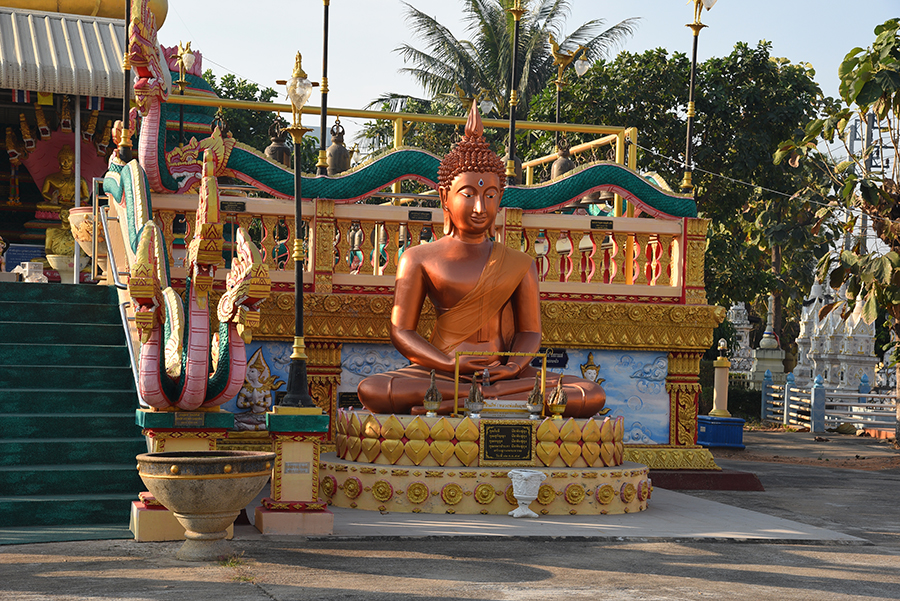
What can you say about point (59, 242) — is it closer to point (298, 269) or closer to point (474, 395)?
point (298, 269)

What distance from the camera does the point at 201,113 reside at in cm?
2245

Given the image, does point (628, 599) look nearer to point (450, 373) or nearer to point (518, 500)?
point (518, 500)

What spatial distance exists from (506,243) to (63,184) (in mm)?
7761

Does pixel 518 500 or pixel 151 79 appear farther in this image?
pixel 151 79

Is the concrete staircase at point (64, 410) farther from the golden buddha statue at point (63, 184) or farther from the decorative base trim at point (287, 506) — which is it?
the golden buddha statue at point (63, 184)

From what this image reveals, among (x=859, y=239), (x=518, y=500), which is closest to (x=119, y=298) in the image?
(x=518, y=500)

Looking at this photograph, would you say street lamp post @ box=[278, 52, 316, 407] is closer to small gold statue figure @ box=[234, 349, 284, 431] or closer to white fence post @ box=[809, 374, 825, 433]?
small gold statue figure @ box=[234, 349, 284, 431]

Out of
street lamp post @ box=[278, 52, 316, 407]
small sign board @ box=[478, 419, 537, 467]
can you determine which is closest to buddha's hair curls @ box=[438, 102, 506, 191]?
street lamp post @ box=[278, 52, 316, 407]

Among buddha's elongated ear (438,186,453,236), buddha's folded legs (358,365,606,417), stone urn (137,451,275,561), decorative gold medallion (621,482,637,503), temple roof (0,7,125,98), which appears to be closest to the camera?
stone urn (137,451,275,561)

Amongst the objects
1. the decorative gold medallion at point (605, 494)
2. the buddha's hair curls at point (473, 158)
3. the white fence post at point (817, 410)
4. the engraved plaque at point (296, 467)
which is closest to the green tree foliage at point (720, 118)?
the white fence post at point (817, 410)

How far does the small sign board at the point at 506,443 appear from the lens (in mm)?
10898

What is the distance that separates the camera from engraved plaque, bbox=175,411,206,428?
29.7ft

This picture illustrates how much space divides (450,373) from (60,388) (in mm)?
4059

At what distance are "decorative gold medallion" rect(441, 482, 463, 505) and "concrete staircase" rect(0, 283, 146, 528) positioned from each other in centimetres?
294
